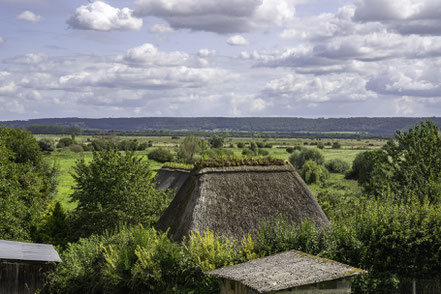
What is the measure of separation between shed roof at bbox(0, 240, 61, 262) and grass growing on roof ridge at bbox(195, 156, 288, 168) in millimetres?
6793

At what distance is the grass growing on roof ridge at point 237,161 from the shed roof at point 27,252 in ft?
22.3

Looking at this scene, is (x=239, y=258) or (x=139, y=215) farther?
(x=139, y=215)

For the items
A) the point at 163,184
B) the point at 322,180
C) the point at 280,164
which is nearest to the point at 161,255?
the point at 280,164

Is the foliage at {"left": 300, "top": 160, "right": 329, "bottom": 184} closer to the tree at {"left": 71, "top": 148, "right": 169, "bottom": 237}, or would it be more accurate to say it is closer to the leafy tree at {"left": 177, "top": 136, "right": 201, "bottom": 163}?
the leafy tree at {"left": 177, "top": 136, "right": 201, "bottom": 163}

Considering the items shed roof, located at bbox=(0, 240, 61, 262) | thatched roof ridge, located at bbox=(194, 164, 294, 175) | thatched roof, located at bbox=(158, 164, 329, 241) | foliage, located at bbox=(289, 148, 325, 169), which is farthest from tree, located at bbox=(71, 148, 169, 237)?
foliage, located at bbox=(289, 148, 325, 169)

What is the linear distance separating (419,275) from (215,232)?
7.16m

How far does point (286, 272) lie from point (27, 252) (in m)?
11.3

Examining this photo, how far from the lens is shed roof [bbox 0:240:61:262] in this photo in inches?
693

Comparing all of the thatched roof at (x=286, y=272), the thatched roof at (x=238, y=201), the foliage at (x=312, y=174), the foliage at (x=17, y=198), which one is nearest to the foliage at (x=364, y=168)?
the foliage at (x=312, y=174)

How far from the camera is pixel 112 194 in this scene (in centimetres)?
2525

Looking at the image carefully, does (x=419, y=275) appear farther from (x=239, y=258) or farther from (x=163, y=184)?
(x=163, y=184)

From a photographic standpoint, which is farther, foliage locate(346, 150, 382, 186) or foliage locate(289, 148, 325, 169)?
foliage locate(289, 148, 325, 169)

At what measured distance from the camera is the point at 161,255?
15758 millimetres

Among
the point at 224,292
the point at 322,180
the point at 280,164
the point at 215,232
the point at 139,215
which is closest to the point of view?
the point at 224,292
